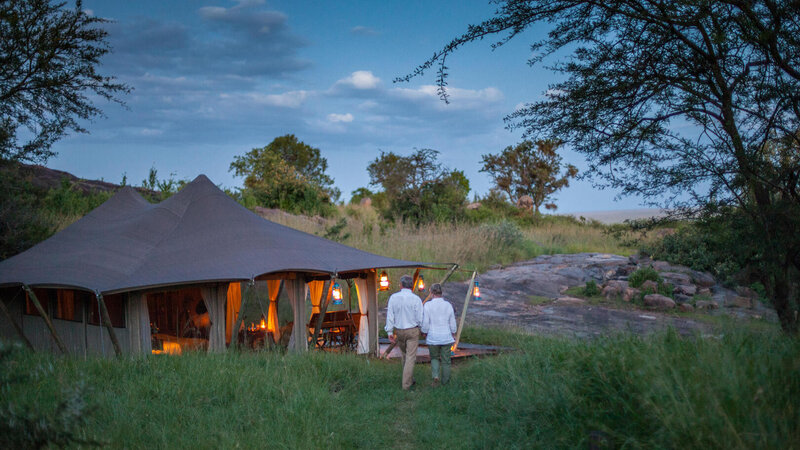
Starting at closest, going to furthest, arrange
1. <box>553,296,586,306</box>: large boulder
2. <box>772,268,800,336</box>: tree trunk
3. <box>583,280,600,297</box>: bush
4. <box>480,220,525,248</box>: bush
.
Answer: <box>772,268,800,336</box>: tree trunk < <box>553,296,586,306</box>: large boulder < <box>583,280,600,297</box>: bush < <box>480,220,525,248</box>: bush

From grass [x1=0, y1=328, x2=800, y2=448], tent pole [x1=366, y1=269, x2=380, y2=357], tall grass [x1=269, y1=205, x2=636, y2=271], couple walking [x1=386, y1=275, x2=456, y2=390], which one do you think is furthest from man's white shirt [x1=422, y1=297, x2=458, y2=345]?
tall grass [x1=269, y1=205, x2=636, y2=271]

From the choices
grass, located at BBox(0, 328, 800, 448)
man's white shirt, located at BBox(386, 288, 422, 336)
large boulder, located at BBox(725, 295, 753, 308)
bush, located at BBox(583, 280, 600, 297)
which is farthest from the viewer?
bush, located at BBox(583, 280, 600, 297)

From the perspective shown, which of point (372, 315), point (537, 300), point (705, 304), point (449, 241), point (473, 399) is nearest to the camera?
point (473, 399)

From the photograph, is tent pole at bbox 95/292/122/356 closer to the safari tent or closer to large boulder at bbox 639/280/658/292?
the safari tent

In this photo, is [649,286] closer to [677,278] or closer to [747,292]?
[677,278]

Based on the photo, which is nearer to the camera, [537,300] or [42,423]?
[42,423]

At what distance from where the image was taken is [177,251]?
36.4 feet

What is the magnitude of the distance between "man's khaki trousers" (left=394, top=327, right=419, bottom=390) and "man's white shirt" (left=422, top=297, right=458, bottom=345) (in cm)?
21

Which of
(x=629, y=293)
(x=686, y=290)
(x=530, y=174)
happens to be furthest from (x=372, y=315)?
(x=530, y=174)

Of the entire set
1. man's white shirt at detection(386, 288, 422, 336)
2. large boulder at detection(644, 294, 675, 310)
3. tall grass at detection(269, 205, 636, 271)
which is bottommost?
large boulder at detection(644, 294, 675, 310)

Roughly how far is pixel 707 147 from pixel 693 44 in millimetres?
1246

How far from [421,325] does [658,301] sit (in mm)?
10778

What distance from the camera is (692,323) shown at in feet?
47.9

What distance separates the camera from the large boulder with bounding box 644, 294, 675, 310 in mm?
17062
